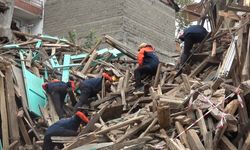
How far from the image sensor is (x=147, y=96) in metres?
9.42

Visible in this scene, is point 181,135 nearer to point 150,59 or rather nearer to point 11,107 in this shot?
point 150,59

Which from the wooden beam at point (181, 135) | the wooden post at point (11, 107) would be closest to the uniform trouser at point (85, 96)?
the wooden post at point (11, 107)

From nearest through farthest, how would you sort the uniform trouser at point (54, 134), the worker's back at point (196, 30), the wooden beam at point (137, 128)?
the wooden beam at point (137, 128) < the uniform trouser at point (54, 134) < the worker's back at point (196, 30)

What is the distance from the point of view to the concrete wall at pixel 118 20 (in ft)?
72.4

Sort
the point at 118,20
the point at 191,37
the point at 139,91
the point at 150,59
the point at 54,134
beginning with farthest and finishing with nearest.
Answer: the point at 118,20 < the point at 150,59 < the point at 191,37 < the point at 139,91 < the point at 54,134

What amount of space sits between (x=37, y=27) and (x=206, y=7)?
1617cm

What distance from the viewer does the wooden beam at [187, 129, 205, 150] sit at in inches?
241

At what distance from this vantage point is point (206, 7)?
10.6 metres

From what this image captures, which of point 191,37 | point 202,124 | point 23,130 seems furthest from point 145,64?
point 202,124

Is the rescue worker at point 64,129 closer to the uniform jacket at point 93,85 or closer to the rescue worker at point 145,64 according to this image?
the uniform jacket at point 93,85

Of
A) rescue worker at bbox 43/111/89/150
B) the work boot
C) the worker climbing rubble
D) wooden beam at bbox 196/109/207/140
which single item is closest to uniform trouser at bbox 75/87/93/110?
the work boot

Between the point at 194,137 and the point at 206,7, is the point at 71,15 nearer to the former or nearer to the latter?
the point at 206,7

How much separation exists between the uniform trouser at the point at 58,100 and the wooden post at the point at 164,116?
3.75 m

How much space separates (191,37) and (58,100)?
3.26 m
